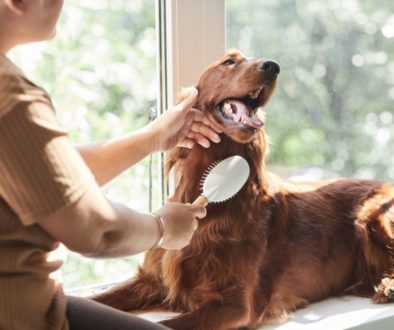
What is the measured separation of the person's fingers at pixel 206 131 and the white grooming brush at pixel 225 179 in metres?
0.06

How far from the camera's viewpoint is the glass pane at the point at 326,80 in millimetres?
1788

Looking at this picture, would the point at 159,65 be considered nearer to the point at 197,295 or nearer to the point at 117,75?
the point at 117,75

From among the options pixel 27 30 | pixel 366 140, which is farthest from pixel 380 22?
pixel 27 30

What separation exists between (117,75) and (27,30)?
610 mm

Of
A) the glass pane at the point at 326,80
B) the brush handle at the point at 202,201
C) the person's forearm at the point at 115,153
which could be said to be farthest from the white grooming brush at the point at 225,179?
the glass pane at the point at 326,80

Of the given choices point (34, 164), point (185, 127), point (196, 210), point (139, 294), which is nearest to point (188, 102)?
point (185, 127)

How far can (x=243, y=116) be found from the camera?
4.65ft

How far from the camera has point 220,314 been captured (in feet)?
4.62

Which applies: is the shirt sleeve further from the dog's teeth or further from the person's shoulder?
the dog's teeth

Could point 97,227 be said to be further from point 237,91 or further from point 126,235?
point 237,91

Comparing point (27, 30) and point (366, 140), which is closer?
point (27, 30)

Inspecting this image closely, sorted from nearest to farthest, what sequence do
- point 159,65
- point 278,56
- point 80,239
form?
point 80,239
point 159,65
point 278,56

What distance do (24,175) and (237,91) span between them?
70cm

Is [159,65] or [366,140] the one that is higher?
[159,65]
